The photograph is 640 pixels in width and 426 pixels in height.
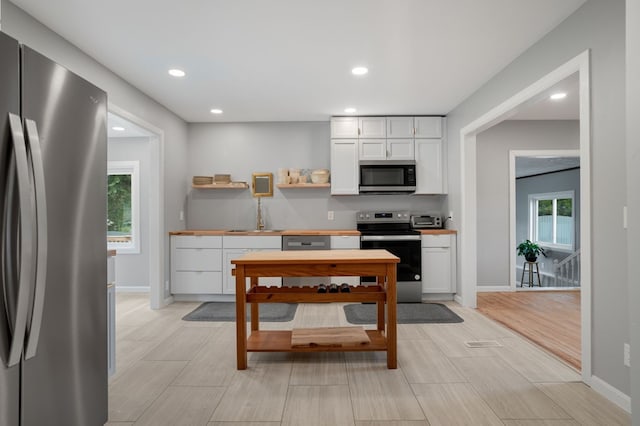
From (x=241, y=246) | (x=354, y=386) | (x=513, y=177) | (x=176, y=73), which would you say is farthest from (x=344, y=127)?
(x=354, y=386)

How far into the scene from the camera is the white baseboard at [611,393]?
2039 millimetres

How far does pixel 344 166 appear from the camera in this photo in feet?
16.4

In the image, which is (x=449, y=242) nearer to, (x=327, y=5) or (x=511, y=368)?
(x=511, y=368)

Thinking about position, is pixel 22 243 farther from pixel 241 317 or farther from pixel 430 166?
pixel 430 166

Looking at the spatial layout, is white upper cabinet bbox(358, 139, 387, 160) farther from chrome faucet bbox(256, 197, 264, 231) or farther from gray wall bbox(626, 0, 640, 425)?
gray wall bbox(626, 0, 640, 425)

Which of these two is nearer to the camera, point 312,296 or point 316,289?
point 312,296

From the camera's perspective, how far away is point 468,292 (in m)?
4.38

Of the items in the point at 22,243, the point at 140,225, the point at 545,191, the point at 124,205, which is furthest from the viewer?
the point at 545,191

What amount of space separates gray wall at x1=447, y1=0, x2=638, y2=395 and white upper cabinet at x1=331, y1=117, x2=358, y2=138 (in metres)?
2.76

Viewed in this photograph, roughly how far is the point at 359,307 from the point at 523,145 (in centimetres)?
346

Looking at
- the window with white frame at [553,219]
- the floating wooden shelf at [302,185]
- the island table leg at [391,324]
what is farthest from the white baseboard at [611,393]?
the window with white frame at [553,219]

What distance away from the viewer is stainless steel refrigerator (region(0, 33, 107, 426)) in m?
1.16

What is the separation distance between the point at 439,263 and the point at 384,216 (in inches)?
40.3

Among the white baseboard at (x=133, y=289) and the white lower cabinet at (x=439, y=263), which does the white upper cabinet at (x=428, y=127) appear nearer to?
the white lower cabinet at (x=439, y=263)
